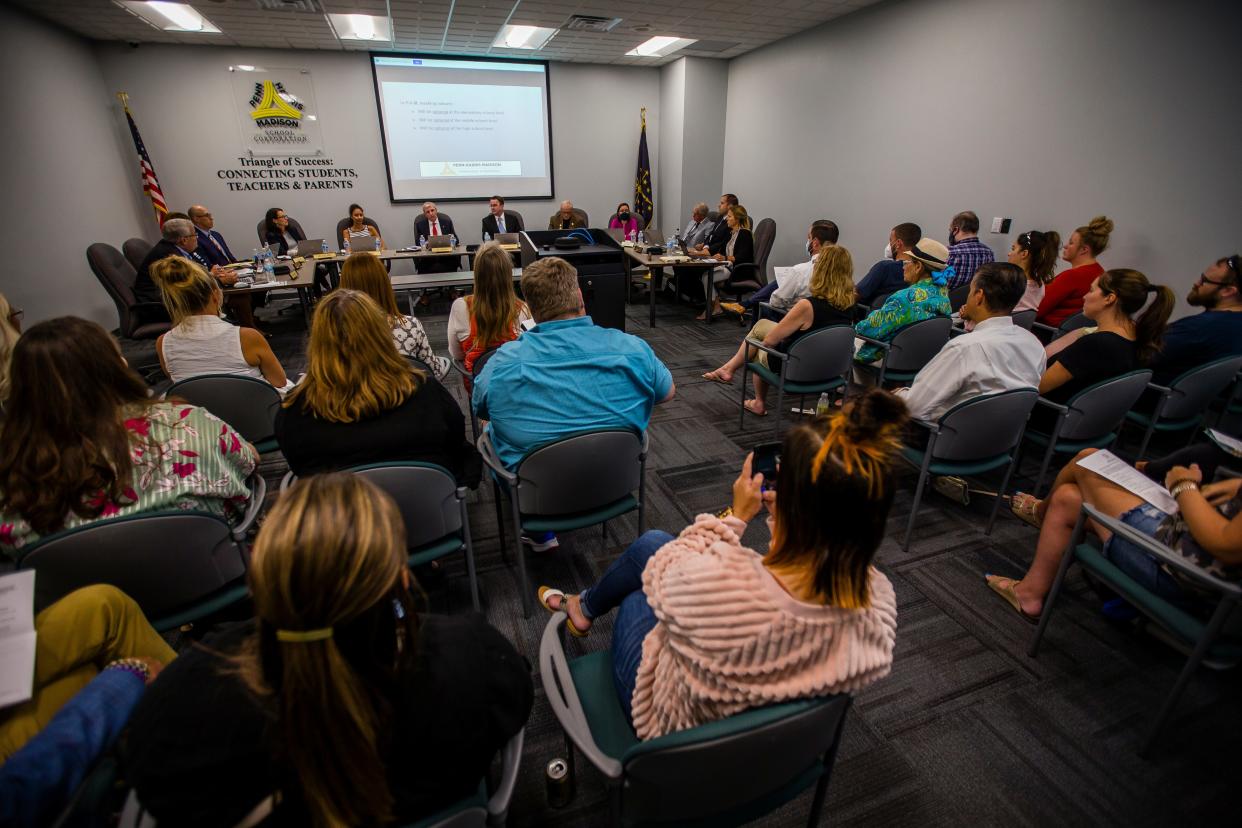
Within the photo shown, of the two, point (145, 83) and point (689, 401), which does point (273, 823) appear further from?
point (145, 83)

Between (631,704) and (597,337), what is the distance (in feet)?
3.76

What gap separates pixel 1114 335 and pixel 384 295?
130 inches

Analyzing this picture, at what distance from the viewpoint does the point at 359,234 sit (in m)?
6.27

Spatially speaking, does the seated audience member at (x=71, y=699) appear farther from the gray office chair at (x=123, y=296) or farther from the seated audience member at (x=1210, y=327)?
the gray office chair at (x=123, y=296)

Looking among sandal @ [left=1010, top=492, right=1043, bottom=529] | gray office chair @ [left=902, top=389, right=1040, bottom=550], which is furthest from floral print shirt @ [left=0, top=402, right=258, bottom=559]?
sandal @ [left=1010, top=492, right=1043, bottom=529]

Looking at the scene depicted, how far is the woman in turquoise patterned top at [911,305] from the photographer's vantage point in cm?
322

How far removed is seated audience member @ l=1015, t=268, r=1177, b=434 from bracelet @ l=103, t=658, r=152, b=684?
10.7 ft

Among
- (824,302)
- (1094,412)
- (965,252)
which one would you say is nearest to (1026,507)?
(1094,412)

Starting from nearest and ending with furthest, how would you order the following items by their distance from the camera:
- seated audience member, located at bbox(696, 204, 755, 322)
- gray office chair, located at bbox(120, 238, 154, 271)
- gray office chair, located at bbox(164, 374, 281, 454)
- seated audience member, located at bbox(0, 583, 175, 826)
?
seated audience member, located at bbox(0, 583, 175, 826)
gray office chair, located at bbox(164, 374, 281, 454)
gray office chair, located at bbox(120, 238, 154, 271)
seated audience member, located at bbox(696, 204, 755, 322)

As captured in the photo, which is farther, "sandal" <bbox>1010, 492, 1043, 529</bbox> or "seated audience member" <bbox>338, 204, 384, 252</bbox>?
"seated audience member" <bbox>338, 204, 384, 252</bbox>

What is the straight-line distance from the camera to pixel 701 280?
6512mm

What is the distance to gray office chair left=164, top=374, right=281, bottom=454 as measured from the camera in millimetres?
2248

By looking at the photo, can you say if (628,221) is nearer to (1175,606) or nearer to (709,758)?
(1175,606)

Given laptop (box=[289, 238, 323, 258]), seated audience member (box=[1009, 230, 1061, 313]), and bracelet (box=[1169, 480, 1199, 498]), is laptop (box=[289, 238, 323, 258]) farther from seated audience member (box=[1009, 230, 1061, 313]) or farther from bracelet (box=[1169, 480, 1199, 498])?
bracelet (box=[1169, 480, 1199, 498])
